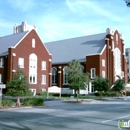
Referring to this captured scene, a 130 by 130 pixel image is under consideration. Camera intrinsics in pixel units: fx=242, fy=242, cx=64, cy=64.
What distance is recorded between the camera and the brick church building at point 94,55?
5778 cm

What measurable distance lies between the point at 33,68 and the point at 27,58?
8.75 feet

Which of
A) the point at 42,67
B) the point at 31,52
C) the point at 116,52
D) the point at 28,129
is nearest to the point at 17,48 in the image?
the point at 31,52

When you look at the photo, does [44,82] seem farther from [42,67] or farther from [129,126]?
[129,126]

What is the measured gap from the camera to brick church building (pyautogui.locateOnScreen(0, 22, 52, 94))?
4812cm

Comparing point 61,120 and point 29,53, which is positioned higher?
point 29,53

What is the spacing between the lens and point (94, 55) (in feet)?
188

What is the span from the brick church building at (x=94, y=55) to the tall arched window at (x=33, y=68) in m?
11.1

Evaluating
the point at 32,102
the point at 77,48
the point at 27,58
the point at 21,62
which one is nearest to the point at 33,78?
the point at 27,58

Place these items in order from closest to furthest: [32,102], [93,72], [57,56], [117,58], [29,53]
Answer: [32,102], [29,53], [93,72], [117,58], [57,56]

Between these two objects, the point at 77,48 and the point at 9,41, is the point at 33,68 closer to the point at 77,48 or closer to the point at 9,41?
the point at 9,41

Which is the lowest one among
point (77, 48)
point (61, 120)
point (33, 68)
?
point (61, 120)

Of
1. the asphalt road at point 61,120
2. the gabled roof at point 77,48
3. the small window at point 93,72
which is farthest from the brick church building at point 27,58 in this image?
the asphalt road at point 61,120

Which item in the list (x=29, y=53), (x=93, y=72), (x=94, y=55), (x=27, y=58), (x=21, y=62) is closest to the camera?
(x=21, y=62)

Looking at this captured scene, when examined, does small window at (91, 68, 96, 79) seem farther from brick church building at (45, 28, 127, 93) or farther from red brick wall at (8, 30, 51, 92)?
red brick wall at (8, 30, 51, 92)
